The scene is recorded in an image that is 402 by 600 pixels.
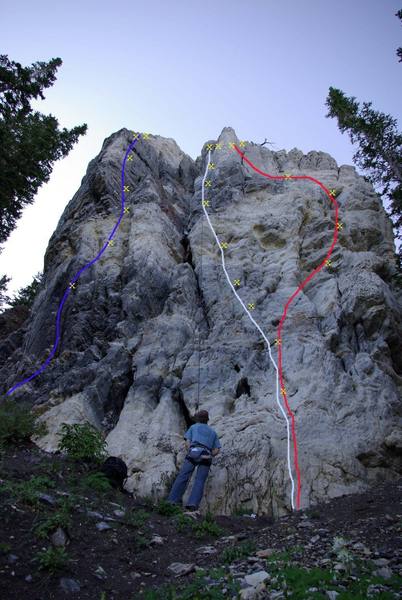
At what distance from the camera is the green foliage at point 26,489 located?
26.5ft

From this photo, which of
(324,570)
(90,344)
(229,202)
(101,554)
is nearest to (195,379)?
(90,344)

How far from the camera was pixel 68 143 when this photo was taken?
22.0m

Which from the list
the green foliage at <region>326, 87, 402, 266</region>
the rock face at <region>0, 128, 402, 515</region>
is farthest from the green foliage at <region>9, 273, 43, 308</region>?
the green foliage at <region>326, 87, 402, 266</region>

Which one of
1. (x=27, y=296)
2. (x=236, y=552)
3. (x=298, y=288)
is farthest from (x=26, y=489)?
(x=27, y=296)

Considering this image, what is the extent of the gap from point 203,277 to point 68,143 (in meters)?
9.38

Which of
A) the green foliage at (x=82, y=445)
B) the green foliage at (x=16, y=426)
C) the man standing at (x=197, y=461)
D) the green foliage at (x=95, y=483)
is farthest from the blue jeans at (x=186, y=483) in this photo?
the green foliage at (x=16, y=426)

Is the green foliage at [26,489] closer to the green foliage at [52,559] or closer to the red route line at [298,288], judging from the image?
the green foliage at [52,559]

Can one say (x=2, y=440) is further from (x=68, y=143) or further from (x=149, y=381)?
(x=68, y=143)

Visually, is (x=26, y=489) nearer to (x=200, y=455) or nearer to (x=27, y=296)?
(x=200, y=455)

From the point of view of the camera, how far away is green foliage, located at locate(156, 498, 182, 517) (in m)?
10.4

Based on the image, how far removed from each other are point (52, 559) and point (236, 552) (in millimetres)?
2988

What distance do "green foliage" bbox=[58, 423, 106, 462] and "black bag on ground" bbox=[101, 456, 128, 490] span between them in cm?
62

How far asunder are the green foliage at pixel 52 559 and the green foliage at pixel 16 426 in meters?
6.31

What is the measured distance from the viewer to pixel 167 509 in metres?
→ 10.5
